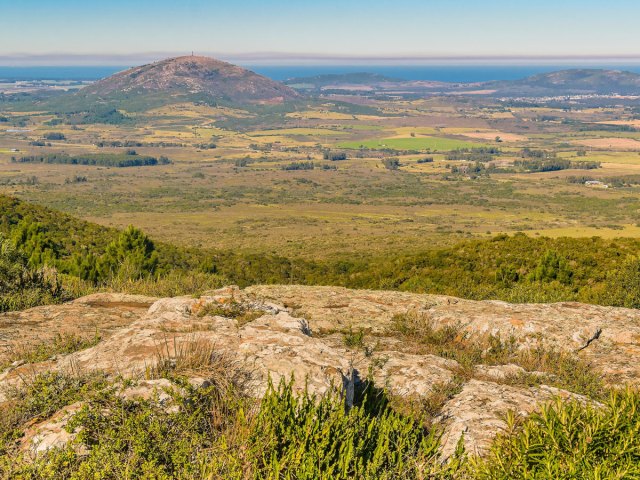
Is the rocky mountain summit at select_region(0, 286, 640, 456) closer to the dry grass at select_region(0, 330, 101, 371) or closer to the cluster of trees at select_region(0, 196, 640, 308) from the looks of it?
the dry grass at select_region(0, 330, 101, 371)

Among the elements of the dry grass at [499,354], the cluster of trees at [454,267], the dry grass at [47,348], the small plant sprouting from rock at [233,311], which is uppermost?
the dry grass at [47,348]

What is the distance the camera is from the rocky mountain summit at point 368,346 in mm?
6312

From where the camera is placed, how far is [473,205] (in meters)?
173

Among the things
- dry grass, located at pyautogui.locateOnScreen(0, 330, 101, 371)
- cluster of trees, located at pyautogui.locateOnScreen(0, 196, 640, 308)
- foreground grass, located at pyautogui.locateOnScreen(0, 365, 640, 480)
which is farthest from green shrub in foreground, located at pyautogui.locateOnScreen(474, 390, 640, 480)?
cluster of trees, located at pyautogui.locateOnScreen(0, 196, 640, 308)

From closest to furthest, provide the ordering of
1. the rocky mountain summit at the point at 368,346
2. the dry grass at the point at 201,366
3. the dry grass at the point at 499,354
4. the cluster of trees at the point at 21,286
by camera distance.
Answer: the dry grass at the point at 201,366, the rocky mountain summit at the point at 368,346, the dry grass at the point at 499,354, the cluster of trees at the point at 21,286

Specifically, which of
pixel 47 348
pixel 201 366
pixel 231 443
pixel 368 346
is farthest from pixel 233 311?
pixel 231 443

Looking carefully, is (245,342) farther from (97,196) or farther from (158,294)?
(97,196)

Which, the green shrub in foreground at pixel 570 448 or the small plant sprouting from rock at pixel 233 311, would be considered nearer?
the green shrub in foreground at pixel 570 448

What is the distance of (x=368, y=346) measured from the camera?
9906 mm

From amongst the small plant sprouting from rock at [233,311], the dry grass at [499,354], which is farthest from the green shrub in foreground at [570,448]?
the small plant sprouting from rock at [233,311]

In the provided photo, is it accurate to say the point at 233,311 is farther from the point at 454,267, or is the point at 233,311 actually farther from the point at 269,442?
the point at 454,267

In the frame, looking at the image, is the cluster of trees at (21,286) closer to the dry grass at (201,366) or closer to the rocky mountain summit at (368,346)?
the rocky mountain summit at (368,346)

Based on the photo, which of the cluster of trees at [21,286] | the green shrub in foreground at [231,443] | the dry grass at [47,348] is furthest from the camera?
the cluster of trees at [21,286]

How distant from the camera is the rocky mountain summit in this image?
6.31 m
